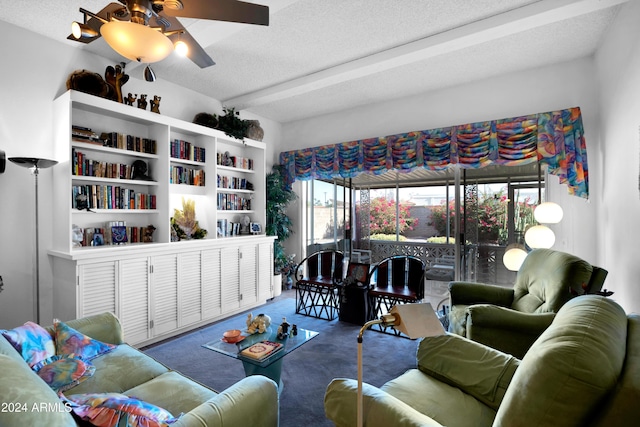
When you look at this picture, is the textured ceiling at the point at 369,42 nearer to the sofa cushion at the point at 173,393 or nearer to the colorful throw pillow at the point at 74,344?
the colorful throw pillow at the point at 74,344

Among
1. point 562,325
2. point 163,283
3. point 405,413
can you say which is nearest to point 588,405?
point 562,325

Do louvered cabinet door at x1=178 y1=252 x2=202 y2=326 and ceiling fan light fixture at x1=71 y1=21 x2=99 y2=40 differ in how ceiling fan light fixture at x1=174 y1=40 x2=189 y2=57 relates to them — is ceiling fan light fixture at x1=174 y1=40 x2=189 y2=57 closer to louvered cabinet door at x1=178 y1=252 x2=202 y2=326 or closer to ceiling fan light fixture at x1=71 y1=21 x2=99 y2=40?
ceiling fan light fixture at x1=71 y1=21 x2=99 y2=40

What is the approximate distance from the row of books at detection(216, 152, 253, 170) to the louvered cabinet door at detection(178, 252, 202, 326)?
140 centimetres

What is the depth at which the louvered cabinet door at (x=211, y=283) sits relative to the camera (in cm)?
367

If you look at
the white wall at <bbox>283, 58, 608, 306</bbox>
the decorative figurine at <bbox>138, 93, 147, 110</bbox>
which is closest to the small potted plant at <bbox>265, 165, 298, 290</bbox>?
the white wall at <bbox>283, 58, 608, 306</bbox>

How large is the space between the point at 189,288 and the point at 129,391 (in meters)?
1.97

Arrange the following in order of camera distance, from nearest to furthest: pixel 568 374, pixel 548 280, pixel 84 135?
pixel 568 374 → pixel 548 280 → pixel 84 135

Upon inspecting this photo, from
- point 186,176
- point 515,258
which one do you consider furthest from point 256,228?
point 515,258

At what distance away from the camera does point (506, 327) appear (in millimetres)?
2131

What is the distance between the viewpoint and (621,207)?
2.67m

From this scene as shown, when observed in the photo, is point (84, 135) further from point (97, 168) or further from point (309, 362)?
point (309, 362)

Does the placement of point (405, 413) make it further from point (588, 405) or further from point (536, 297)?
point (536, 297)

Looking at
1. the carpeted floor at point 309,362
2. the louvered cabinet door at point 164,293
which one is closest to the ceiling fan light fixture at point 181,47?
the louvered cabinet door at point 164,293

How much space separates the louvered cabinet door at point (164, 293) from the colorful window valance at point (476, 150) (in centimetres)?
256
